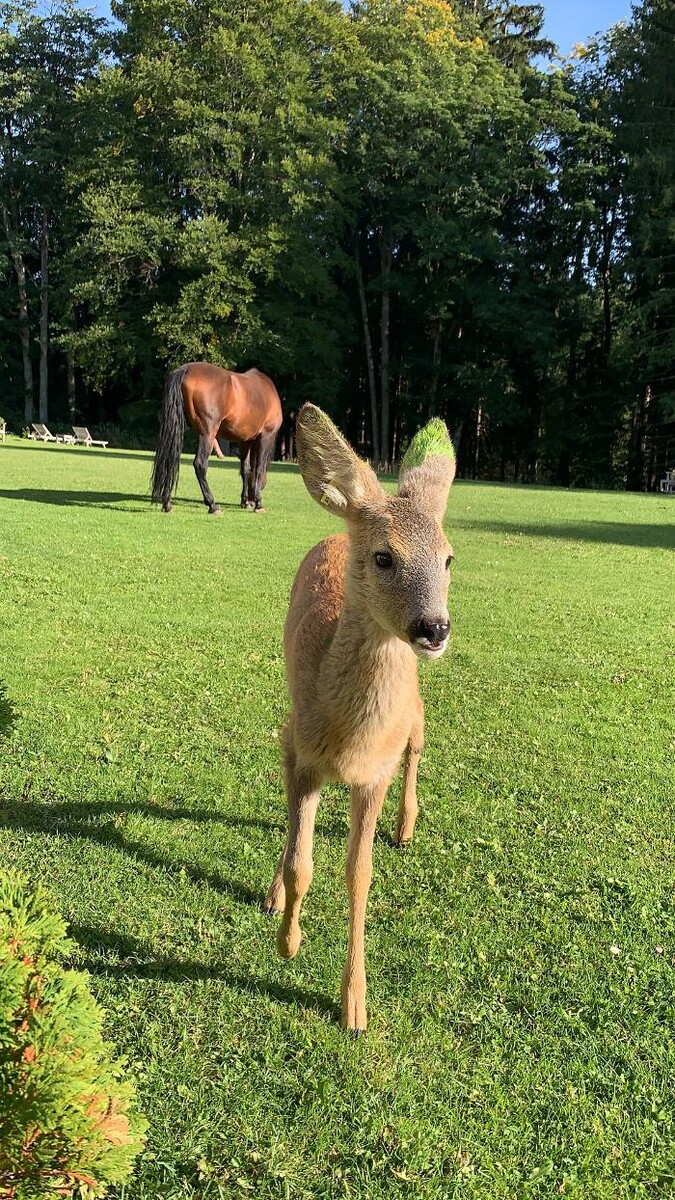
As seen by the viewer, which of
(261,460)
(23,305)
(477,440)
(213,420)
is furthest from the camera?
(477,440)

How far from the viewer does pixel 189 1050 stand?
2496 millimetres

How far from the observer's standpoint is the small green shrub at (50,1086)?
4.48 ft

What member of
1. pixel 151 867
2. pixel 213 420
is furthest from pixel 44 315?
pixel 151 867

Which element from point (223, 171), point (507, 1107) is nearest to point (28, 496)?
point (507, 1107)

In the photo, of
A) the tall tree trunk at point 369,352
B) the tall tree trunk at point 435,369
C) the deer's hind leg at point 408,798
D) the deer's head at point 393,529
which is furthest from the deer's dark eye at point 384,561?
the tall tree trunk at point 435,369

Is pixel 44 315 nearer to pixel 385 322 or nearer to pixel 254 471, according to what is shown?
pixel 385 322

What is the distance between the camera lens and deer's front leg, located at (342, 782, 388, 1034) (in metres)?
2.69

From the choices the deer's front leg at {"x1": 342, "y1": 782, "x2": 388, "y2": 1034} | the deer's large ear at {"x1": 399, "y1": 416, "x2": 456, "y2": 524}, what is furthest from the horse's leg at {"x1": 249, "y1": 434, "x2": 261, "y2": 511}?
the deer's front leg at {"x1": 342, "y1": 782, "x2": 388, "y2": 1034}

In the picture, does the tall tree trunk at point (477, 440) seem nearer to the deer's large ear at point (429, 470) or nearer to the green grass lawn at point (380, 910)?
the green grass lawn at point (380, 910)

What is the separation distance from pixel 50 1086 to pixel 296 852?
58.6 inches

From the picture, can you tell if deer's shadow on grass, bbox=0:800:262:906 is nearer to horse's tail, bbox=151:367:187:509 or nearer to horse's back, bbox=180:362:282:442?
horse's tail, bbox=151:367:187:509

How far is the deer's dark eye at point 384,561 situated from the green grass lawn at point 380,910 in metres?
1.37

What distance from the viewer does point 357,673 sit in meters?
2.74

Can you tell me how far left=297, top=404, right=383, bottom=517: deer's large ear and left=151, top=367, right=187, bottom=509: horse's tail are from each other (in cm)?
1106
